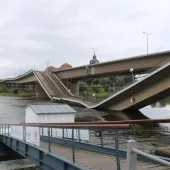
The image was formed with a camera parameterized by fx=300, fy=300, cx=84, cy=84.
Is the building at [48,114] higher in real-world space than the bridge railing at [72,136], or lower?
higher

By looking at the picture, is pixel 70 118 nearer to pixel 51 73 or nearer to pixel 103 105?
pixel 103 105

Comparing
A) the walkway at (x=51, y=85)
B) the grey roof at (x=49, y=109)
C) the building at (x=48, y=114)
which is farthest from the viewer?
the walkway at (x=51, y=85)

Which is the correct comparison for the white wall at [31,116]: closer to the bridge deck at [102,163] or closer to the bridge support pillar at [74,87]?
the bridge deck at [102,163]

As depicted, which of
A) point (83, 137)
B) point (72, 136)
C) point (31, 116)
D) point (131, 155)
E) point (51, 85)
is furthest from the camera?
point (51, 85)

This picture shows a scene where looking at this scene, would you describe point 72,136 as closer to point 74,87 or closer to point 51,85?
point 51,85

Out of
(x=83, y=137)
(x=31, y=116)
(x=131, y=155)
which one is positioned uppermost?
(x=31, y=116)

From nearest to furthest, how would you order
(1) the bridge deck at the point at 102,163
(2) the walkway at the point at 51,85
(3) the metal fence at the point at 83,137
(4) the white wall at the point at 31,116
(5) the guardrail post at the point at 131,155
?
(5) the guardrail post at the point at 131,155
(3) the metal fence at the point at 83,137
(1) the bridge deck at the point at 102,163
(4) the white wall at the point at 31,116
(2) the walkway at the point at 51,85

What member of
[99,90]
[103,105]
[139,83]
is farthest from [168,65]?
[99,90]

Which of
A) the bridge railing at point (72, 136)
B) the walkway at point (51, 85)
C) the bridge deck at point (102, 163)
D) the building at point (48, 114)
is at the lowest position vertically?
the bridge deck at point (102, 163)

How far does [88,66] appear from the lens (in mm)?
57438

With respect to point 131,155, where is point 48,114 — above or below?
above

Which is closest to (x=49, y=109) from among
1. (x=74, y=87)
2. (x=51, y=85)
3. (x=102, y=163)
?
(x=102, y=163)

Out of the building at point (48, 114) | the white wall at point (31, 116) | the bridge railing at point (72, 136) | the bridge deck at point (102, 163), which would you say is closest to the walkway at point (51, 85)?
the white wall at point (31, 116)

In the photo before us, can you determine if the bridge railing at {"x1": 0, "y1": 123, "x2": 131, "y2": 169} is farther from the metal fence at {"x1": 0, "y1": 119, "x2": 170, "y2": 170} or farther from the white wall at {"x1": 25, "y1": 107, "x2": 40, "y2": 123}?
the white wall at {"x1": 25, "y1": 107, "x2": 40, "y2": 123}
